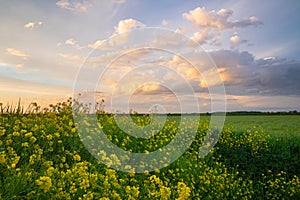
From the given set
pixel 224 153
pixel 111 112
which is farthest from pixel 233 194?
pixel 111 112

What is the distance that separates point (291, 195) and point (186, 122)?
4.86m

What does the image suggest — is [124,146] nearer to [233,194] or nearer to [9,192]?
[233,194]

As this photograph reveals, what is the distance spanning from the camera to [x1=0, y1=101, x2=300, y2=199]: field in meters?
4.98

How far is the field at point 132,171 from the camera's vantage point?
4984 millimetres

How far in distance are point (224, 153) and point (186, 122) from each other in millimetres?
2211

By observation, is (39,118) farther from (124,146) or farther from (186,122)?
(186,122)

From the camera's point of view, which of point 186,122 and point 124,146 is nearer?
point 124,146

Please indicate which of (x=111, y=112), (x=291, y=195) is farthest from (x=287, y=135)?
(x=111, y=112)

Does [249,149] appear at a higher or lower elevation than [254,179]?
higher

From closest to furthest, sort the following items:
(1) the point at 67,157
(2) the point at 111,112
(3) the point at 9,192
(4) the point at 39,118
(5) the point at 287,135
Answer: (3) the point at 9,192 → (1) the point at 67,157 → (4) the point at 39,118 → (2) the point at 111,112 → (5) the point at 287,135

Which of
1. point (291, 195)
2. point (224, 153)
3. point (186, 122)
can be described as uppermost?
point (186, 122)

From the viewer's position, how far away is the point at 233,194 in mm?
9617

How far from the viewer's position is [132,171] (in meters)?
6.68

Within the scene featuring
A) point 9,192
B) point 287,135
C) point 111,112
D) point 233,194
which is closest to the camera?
point 9,192
